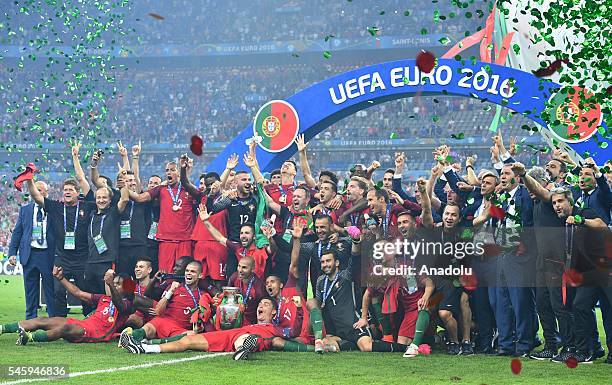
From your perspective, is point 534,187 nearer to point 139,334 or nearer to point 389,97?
point 139,334

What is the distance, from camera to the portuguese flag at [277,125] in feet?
41.6

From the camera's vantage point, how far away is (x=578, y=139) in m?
11.0

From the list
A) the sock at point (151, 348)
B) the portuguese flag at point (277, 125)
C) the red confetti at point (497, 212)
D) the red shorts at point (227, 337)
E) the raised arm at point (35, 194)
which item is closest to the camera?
the red confetti at point (497, 212)

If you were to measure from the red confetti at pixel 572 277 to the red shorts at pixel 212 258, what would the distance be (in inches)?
147

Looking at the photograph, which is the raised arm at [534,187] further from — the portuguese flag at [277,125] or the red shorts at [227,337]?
the portuguese flag at [277,125]

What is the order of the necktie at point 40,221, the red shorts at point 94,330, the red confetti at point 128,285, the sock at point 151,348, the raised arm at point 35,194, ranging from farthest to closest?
the necktie at point 40,221 < the raised arm at point 35,194 < the red confetti at point 128,285 < the red shorts at point 94,330 < the sock at point 151,348

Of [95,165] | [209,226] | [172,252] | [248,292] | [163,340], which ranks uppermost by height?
[95,165]

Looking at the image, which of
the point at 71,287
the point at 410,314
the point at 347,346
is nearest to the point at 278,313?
the point at 347,346

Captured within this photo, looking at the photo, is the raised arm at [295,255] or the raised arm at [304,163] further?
the raised arm at [304,163]

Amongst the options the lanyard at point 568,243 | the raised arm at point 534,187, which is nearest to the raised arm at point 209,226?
the raised arm at point 534,187

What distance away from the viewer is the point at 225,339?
9320 mm

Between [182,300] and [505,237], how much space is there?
3218 millimetres

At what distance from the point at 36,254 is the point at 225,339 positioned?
3719 mm

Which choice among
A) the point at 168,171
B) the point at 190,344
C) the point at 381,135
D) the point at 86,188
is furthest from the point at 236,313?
the point at 381,135
